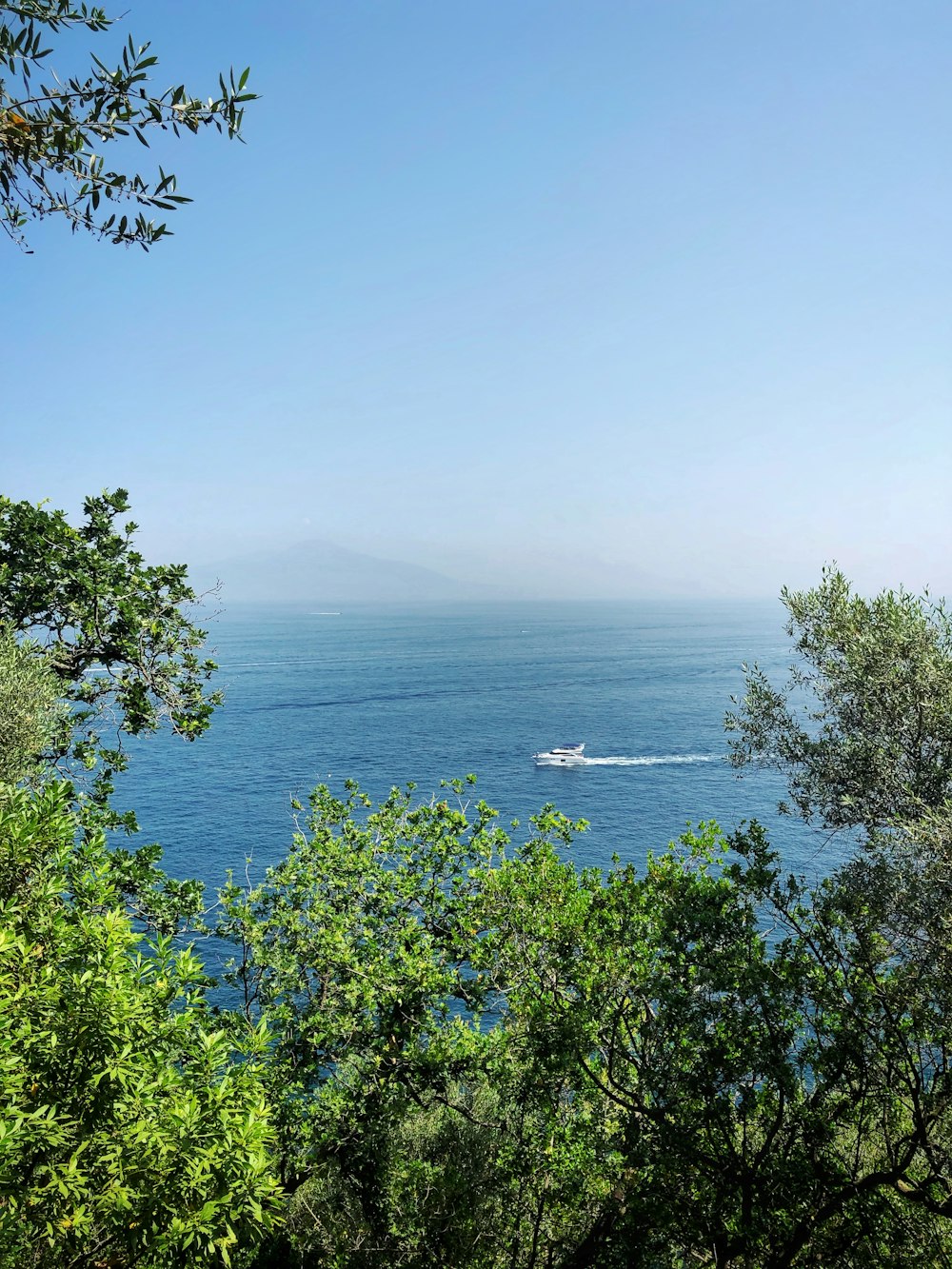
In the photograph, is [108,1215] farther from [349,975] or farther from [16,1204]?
[349,975]

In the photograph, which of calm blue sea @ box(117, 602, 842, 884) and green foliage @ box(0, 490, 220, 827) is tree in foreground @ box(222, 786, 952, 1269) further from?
calm blue sea @ box(117, 602, 842, 884)

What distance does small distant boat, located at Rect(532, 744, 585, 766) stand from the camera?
74812 millimetres

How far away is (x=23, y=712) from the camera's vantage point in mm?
13289

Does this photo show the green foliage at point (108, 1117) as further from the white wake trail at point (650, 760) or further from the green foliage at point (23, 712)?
the white wake trail at point (650, 760)

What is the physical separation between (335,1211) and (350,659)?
147m

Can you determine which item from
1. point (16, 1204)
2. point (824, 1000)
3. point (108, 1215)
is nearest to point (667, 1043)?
point (824, 1000)

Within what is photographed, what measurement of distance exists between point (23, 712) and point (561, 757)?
65.7 m

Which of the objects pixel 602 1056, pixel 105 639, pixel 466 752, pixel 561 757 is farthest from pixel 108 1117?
pixel 466 752

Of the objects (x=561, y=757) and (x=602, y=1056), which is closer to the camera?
(x=602, y=1056)

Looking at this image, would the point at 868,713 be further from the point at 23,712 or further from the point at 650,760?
the point at 650,760

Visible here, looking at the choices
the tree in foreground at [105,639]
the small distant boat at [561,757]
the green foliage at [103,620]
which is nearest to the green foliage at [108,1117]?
the tree in foreground at [105,639]

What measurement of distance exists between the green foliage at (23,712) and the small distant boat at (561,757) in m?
62.6

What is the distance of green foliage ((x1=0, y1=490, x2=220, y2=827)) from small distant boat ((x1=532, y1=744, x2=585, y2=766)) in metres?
58.8

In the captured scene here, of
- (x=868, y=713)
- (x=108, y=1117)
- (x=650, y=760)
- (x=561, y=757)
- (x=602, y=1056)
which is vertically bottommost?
(x=650, y=760)
